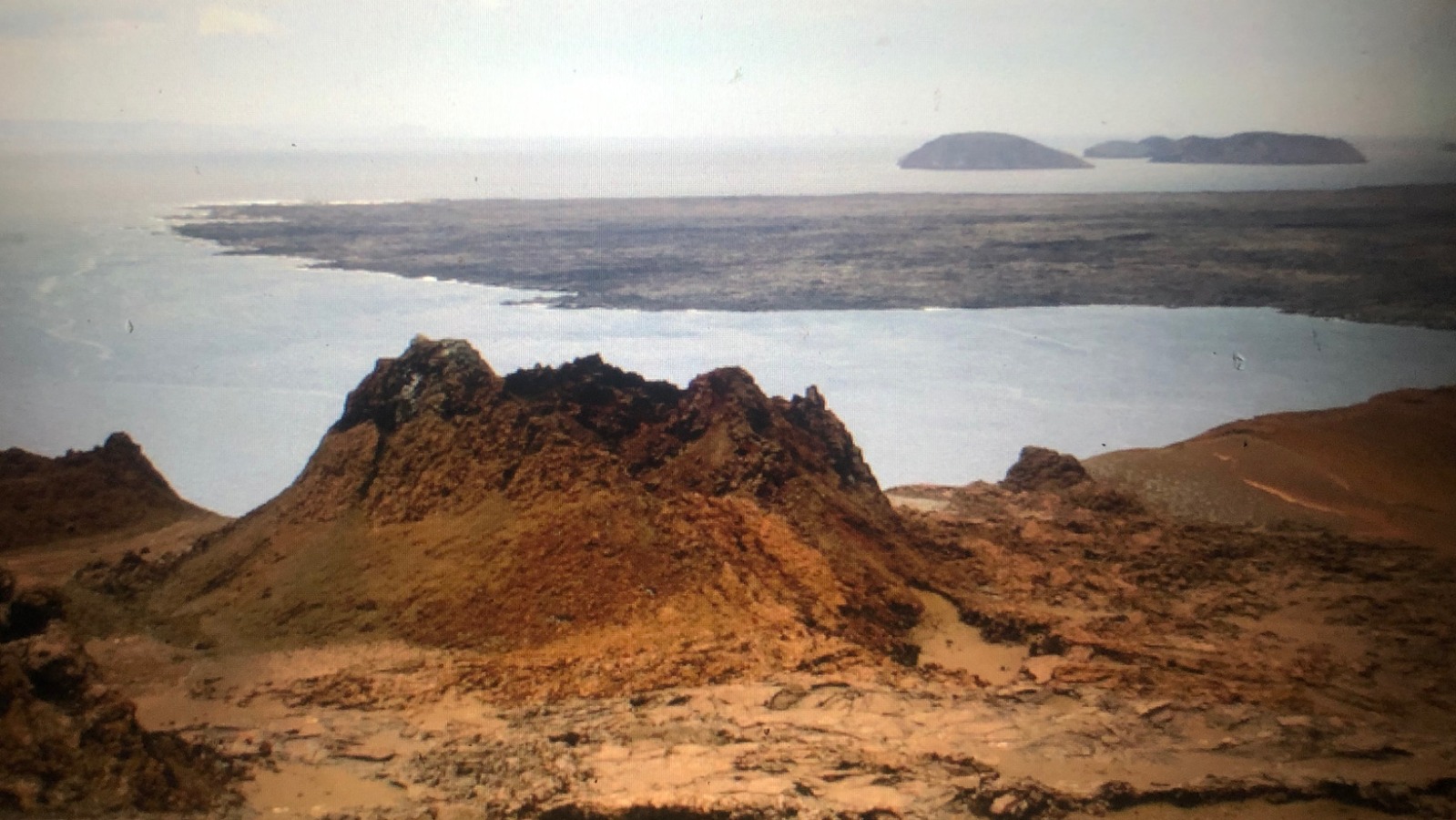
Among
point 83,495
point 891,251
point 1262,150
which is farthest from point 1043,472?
point 83,495

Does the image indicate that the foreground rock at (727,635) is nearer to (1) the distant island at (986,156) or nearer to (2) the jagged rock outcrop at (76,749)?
(2) the jagged rock outcrop at (76,749)

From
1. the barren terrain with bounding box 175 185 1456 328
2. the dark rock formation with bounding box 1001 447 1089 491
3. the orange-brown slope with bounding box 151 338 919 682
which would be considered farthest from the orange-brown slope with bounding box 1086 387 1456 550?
the orange-brown slope with bounding box 151 338 919 682

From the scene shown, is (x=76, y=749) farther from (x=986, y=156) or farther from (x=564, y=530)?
(x=986, y=156)

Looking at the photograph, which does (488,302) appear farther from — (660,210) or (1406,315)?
(1406,315)

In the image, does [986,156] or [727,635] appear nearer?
[727,635]

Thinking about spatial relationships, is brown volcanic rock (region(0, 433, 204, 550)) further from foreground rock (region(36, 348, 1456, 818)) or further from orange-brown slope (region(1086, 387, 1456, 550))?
orange-brown slope (region(1086, 387, 1456, 550))

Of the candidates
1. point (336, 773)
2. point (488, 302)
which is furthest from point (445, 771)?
point (488, 302)
